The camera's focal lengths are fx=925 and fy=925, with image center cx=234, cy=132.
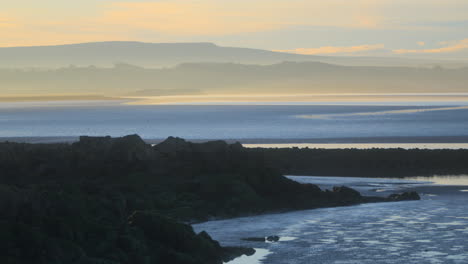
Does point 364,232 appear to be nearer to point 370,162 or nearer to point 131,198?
point 131,198

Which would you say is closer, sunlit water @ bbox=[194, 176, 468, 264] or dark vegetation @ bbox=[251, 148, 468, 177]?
sunlit water @ bbox=[194, 176, 468, 264]

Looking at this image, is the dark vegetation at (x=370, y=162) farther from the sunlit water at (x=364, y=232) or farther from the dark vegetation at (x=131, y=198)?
the sunlit water at (x=364, y=232)

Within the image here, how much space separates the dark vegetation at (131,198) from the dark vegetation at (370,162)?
11091 mm

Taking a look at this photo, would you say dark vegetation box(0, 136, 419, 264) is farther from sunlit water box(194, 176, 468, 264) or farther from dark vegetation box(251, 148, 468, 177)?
dark vegetation box(251, 148, 468, 177)

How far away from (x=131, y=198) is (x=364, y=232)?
914 cm

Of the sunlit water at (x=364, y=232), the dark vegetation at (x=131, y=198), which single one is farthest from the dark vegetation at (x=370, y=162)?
Result: the sunlit water at (x=364, y=232)

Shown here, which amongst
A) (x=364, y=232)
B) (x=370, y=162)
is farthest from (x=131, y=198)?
(x=370, y=162)

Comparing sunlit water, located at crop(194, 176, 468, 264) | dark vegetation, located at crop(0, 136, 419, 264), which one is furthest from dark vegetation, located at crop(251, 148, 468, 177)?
sunlit water, located at crop(194, 176, 468, 264)

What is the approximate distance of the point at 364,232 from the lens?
32.0 meters

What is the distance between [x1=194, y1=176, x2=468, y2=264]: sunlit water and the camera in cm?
2803

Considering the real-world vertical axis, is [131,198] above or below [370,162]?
below

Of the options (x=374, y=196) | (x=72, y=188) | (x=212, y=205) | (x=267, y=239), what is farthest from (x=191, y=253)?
(x=374, y=196)

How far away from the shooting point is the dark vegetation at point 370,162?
2140 inches

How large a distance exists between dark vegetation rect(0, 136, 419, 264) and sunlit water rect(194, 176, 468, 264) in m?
1.44
